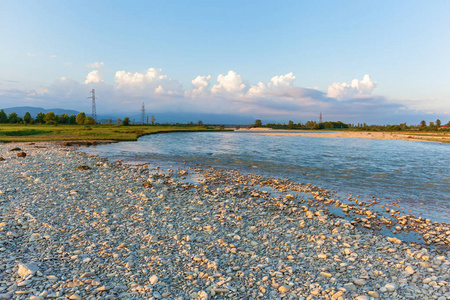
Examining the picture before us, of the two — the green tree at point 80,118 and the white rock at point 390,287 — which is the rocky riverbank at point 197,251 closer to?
the white rock at point 390,287

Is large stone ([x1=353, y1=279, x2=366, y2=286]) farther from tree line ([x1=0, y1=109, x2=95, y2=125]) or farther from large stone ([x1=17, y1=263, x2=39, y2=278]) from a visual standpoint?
tree line ([x1=0, y1=109, x2=95, y2=125])

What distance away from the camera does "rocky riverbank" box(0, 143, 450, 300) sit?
23.5 ft

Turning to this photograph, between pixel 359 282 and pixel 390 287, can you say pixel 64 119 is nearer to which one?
pixel 359 282

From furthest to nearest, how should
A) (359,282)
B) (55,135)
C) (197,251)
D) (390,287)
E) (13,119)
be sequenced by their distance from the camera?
(13,119)
(55,135)
(197,251)
(359,282)
(390,287)

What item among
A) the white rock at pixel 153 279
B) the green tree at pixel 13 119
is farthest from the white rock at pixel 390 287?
the green tree at pixel 13 119

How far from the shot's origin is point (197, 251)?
9.44 metres

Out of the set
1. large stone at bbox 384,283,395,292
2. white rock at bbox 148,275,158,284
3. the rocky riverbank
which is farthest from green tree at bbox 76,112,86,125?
large stone at bbox 384,283,395,292

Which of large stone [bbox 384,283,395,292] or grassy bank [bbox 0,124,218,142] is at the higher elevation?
grassy bank [bbox 0,124,218,142]

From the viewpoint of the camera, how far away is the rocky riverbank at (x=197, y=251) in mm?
7148

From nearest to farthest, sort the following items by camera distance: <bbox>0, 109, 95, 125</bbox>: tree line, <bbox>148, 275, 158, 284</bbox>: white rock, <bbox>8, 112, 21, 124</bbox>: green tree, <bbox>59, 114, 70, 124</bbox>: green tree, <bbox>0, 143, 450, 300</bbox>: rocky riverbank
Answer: <bbox>0, 143, 450, 300</bbox>: rocky riverbank, <bbox>148, 275, 158, 284</bbox>: white rock, <bbox>0, 109, 95, 125</bbox>: tree line, <bbox>8, 112, 21, 124</bbox>: green tree, <bbox>59, 114, 70, 124</bbox>: green tree

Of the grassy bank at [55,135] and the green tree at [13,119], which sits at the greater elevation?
the green tree at [13,119]

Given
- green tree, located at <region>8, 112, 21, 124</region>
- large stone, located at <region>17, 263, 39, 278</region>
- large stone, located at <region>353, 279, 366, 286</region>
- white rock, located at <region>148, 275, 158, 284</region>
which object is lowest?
large stone, located at <region>353, 279, 366, 286</region>

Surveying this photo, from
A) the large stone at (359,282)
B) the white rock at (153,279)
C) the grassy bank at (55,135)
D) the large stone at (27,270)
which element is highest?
the grassy bank at (55,135)

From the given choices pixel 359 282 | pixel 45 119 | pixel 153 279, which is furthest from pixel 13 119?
pixel 359 282
